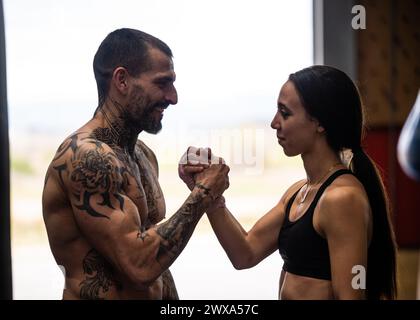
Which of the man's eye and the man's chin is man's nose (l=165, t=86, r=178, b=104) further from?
the man's eye

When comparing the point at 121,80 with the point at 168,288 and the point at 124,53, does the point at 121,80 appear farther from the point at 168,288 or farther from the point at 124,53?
the point at 168,288

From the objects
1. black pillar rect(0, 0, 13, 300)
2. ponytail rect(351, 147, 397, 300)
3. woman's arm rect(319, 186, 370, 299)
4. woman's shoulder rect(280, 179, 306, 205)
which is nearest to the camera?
woman's arm rect(319, 186, 370, 299)

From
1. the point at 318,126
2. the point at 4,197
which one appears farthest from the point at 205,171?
the point at 4,197

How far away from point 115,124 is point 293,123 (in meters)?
0.42

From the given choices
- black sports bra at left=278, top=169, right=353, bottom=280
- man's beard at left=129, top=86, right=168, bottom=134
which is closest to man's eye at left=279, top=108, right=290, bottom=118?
black sports bra at left=278, top=169, right=353, bottom=280

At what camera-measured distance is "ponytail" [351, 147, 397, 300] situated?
131cm

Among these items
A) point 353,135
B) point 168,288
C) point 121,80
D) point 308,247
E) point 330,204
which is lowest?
point 168,288

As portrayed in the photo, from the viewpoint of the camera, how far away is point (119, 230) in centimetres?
122

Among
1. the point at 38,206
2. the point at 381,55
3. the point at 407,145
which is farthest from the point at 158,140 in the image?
the point at 381,55

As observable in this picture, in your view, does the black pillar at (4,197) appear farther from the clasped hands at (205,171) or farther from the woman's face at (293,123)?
the woman's face at (293,123)

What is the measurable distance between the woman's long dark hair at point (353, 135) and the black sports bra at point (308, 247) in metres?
0.06

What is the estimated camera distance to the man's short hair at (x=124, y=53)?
135 cm

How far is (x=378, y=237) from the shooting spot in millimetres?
1339

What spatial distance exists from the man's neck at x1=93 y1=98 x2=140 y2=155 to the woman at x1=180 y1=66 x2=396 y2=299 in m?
0.16
